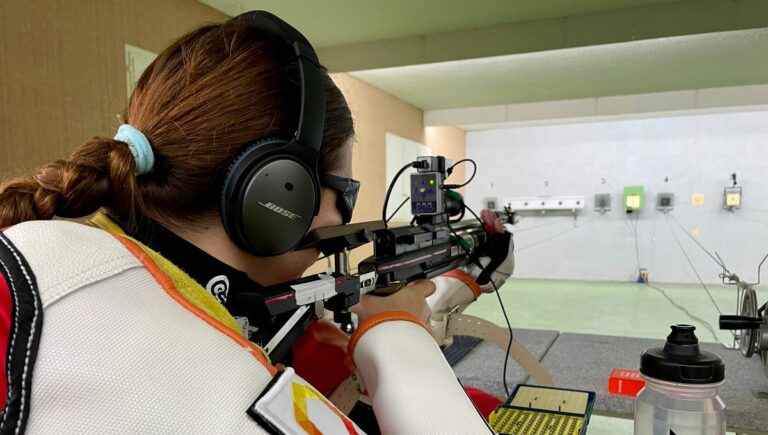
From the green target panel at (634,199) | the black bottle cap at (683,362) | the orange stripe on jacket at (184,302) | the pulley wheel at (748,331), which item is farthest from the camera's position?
the green target panel at (634,199)

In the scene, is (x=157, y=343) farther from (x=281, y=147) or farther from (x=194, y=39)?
(x=194, y=39)

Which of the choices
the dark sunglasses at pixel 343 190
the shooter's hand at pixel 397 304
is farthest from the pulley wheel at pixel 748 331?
the dark sunglasses at pixel 343 190

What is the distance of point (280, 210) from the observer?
533 millimetres

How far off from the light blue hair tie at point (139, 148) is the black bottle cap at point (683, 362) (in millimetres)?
646

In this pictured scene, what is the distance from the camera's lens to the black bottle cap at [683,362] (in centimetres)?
62

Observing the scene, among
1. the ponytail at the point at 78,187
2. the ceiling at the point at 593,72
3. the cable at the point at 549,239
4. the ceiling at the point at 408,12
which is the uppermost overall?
the ceiling at the point at 408,12

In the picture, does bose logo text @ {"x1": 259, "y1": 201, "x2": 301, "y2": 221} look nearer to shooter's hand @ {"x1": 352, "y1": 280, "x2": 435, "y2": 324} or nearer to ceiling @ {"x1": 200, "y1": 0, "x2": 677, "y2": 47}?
shooter's hand @ {"x1": 352, "y1": 280, "x2": 435, "y2": 324}

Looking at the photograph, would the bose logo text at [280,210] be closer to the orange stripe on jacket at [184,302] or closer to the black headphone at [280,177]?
the black headphone at [280,177]

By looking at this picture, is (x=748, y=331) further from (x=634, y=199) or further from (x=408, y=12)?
(x=634, y=199)

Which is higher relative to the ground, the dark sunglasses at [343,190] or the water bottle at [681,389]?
the dark sunglasses at [343,190]

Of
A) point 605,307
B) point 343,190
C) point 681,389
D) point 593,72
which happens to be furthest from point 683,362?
point 605,307

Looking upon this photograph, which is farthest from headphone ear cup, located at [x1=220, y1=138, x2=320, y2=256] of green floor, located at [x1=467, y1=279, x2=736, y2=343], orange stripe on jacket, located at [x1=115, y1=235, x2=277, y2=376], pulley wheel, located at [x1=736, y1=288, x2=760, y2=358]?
green floor, located at [x1=467, y1=279, x2=736, y2=343]

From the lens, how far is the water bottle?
625mm

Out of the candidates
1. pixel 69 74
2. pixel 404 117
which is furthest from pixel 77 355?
pixel 404 117
